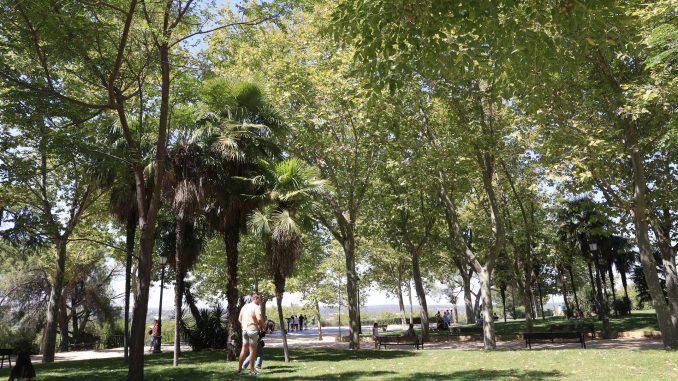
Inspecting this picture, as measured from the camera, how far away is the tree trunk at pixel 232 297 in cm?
1434

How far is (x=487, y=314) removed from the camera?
57.6ft

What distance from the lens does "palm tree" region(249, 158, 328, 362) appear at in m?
13.7

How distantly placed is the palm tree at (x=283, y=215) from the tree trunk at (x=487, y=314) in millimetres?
7530

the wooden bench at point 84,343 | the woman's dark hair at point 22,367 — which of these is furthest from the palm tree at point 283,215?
the wooden bench at point 84,343

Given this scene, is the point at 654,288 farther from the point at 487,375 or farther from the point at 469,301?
the point at 469,301

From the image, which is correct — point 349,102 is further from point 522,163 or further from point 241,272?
point 241,272

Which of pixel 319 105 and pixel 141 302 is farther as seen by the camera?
pixel 319 105

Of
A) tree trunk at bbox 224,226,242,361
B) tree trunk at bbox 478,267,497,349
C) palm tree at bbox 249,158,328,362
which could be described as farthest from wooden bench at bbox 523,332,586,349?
tree trunk at bbox 224,226,242,361

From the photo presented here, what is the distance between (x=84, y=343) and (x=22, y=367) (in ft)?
73.3

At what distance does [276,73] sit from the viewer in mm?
19031

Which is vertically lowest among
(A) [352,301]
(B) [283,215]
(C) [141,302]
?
(A) [352,301]

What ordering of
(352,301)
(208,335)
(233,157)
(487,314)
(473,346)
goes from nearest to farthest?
(233,157), (487,314), (352,301), (208,335), (473,346)

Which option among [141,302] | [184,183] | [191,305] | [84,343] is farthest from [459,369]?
[84,343]

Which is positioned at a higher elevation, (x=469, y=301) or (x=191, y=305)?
(x=191, y=305)
